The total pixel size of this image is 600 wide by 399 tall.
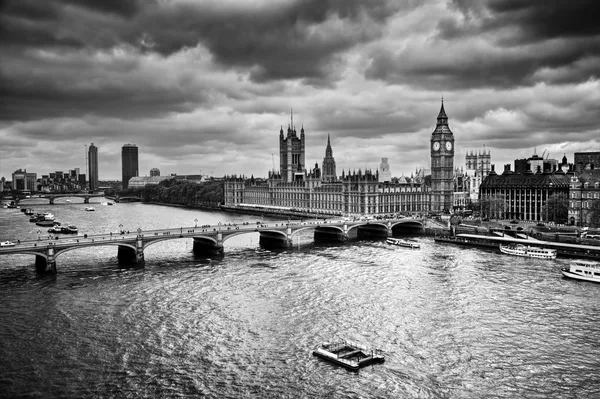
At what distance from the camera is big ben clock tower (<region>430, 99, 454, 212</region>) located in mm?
170750

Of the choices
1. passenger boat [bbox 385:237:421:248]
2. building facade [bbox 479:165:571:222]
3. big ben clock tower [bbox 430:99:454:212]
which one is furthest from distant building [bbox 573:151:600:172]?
passenger boat [bbox 385:237:421:248]

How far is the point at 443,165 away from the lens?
562 ft

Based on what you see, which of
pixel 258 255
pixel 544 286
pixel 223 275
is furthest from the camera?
pixel 258 255

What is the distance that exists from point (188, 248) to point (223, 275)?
2954 cm

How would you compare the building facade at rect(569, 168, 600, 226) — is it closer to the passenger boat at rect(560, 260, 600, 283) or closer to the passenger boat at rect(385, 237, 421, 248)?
the passenger boat at rect(385, 237, 421, 248)

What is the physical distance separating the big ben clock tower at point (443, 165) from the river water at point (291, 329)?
8629 cm

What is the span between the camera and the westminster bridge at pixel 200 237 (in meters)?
75.5

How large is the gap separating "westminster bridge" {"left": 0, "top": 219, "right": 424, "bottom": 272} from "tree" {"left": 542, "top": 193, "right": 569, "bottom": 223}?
29314 mm

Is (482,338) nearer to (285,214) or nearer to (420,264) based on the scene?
(420,264)

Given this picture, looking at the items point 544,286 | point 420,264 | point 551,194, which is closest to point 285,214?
point 551,194

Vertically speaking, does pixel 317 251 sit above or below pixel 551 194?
below

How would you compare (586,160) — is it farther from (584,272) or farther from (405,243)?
(584,272)

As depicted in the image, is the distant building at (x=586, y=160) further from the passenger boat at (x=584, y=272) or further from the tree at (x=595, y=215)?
the passenger boat at (x=584, y=272)

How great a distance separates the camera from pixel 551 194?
428 ft
